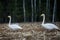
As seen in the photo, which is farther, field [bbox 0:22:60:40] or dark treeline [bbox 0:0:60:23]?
dark treeline [bbox 0:0:60:23]

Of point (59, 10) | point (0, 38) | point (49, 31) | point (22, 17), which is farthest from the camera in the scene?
point (59, 10)

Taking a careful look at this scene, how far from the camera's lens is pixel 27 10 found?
11000 mm

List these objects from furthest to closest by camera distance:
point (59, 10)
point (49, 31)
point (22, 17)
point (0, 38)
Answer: point (59, 10)
point (22, 17)
point (49, 31)
point (0, 38)

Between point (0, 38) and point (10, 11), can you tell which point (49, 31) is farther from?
point (10, 11)

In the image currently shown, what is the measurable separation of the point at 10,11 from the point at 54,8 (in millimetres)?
2409

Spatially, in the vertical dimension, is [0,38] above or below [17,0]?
below

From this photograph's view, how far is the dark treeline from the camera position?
1059 centimetres

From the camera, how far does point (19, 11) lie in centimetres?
1093

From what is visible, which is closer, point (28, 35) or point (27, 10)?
point (28, 35)

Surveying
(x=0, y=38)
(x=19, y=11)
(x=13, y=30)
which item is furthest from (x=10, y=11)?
(x=0, y=38)

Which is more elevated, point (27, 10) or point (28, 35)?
point (27, 10)

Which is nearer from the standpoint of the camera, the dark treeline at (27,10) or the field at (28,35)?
the field at (28,35)

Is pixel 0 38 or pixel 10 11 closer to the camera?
pixel 0 38

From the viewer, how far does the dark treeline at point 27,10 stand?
1059 centimetres
